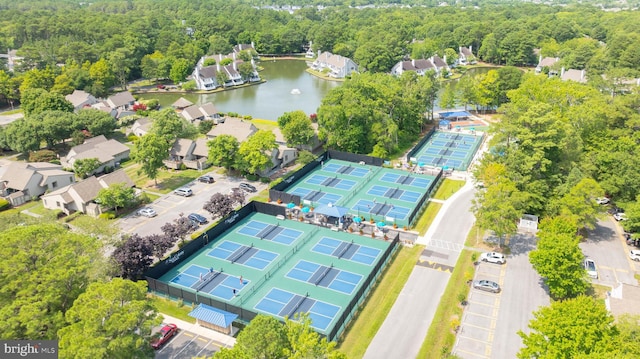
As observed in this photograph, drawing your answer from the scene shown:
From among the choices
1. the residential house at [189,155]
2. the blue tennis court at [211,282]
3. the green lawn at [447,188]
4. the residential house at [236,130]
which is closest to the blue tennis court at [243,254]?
the blue tennis court at [211,282]

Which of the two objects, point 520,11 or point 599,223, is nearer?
point 599,223

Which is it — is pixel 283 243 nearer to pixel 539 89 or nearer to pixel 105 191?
pixel 105 191

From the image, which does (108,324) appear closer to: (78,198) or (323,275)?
(323,275)

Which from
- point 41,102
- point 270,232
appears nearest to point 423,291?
point 270,232

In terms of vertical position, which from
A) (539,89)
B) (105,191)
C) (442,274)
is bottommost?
(442,274)

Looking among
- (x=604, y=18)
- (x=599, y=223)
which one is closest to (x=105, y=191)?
(x=599, y=223)

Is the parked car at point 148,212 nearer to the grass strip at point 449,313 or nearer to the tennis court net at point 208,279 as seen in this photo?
the tennis court net at point 208,279

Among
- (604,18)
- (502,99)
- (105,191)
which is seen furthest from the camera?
(604,18)
